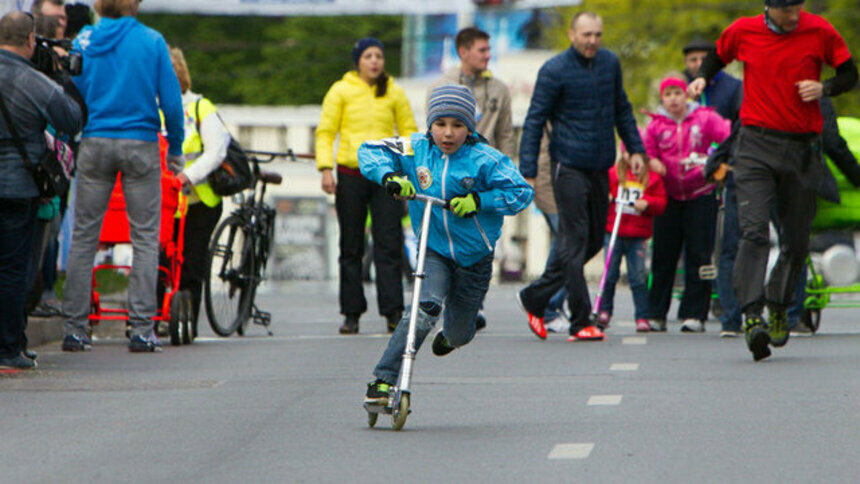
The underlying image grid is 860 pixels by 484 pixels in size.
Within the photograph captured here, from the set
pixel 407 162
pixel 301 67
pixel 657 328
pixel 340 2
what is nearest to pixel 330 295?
pixel 657 328

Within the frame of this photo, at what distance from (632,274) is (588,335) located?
2.20 meters

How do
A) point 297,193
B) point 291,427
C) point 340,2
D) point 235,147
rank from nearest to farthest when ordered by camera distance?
point 291,427 < point 235,147 < point 340,2 < point 297,193

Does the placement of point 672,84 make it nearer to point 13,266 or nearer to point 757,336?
point 757,336

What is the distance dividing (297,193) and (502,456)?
49496 millimetres

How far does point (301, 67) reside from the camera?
231 ft

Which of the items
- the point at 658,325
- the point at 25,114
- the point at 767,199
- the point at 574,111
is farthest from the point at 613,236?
the point at 25,114

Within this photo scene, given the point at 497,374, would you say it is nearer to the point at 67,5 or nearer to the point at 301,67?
the point at 67,5

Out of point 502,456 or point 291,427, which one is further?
point 291,427

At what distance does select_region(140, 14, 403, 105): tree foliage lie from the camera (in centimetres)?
6988

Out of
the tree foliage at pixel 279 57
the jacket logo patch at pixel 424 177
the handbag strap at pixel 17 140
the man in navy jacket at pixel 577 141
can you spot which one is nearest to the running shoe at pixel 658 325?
the man in navy jacket at pixel 577 141

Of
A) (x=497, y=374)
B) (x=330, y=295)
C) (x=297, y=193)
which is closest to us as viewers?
(x=497, y=374)

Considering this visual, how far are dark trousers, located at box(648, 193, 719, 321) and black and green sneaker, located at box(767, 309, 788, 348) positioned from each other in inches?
108

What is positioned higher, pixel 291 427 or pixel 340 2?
pixel 340 2

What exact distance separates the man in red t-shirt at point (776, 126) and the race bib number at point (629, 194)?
3128 mm
